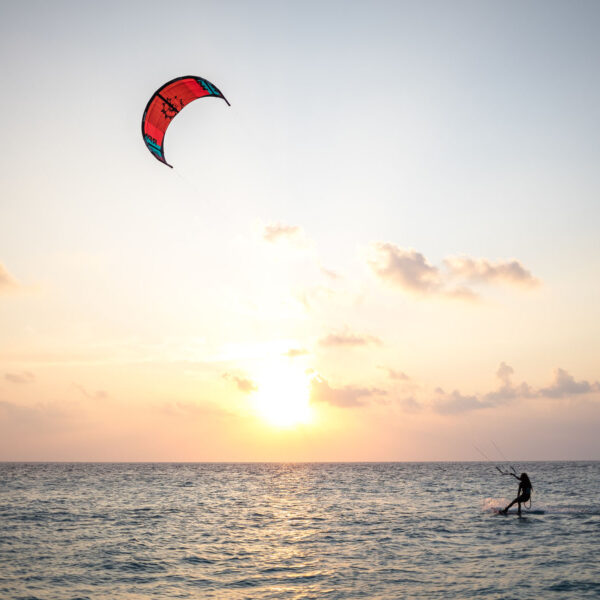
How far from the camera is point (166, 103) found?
76.1 feet

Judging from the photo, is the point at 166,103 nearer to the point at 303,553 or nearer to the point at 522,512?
the point at 303,553

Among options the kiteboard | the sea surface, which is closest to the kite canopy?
the sea surface

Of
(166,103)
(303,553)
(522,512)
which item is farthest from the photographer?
(522,512)

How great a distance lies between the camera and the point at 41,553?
20.2 meters

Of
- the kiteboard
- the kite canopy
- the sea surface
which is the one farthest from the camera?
the kiteboard

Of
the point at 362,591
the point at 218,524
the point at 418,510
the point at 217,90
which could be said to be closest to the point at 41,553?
the point at 218,524

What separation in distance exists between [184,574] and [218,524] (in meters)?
11.6

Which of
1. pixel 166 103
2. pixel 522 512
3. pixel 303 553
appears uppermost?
pixel 166 103

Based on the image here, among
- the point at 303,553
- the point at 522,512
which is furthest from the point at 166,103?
the point at 522,512

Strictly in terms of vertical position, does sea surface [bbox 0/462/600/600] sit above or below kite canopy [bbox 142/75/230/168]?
below

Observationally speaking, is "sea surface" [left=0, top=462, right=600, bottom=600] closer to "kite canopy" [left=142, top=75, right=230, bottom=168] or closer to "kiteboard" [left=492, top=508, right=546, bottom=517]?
"kiteboard" [left=492, top=508, right=546, bottom=517]

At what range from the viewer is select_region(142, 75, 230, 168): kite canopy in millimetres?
22172

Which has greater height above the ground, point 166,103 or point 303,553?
point 166,103

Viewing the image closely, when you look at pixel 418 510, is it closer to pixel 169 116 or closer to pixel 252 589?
pixel 252 589
